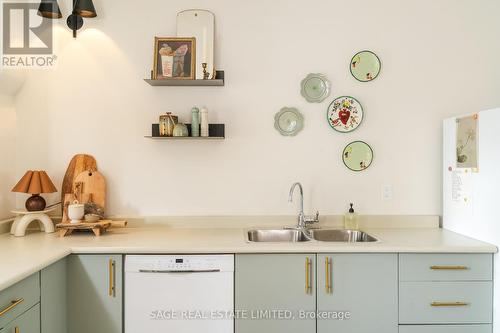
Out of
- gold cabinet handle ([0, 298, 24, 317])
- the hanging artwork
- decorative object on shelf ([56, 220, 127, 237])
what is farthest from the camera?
decorative object on shelf ([56, 220, 127, 237])

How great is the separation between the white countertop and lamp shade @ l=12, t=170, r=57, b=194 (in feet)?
0.93

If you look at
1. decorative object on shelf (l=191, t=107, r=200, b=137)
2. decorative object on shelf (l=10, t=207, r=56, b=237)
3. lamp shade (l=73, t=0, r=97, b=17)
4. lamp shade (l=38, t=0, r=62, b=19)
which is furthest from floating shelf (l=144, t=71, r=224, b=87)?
decorative object on shelf (l=10, t=207, r=56, b=237)

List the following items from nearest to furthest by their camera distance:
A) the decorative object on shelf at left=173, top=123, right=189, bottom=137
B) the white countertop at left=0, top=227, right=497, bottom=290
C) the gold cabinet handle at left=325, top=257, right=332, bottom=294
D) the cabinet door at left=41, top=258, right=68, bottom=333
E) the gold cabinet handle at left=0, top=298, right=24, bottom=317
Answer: the gold cabinet handle at left=0, top=298, right=24, bottom=317 < the cabinet door at left=41, top=258, right=68, bottom=333 < the white countertop at left=0, top=227, right=497, bottom=290 < the gold cabinet handle at left=325, top=257, right=332, bottom=294 < the decorative object on shelf at left=173, top=123, right=189, bottom=137

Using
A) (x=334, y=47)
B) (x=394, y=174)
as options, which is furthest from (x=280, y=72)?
(x=394, y=174)

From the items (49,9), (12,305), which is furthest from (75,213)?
(49,9)

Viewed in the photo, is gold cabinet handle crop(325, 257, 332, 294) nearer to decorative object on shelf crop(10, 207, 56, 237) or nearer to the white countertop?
the white countertop

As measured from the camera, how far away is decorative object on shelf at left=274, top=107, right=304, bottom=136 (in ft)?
9.08

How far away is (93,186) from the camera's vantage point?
8.85 ft

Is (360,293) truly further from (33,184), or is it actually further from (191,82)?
(33,184)

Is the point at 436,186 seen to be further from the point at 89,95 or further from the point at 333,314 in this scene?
the point at 89,95

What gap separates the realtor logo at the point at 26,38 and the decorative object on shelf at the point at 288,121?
5.29 feet

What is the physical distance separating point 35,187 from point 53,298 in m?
0.83

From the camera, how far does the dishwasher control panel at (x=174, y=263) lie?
215 centimetres

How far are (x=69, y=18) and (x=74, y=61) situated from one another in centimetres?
29
